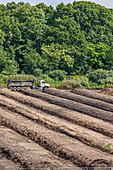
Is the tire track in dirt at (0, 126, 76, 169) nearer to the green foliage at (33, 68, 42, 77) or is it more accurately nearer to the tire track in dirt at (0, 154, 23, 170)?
the tire track in dirt at (0, 154, 23, 170)

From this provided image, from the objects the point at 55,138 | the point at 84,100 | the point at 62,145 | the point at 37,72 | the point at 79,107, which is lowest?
the point at 62,145

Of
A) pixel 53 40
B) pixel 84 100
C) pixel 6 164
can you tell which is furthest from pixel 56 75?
pixel 6 164

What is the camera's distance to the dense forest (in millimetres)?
54938

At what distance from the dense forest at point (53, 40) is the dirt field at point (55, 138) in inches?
1065

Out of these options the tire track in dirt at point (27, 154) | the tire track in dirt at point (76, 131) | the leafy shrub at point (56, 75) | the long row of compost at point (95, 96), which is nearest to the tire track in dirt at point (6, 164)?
the tire track in dirt at point (27, 154)

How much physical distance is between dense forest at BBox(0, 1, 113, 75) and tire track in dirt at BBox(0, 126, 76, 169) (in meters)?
35.3

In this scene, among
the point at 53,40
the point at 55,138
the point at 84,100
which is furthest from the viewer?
the point at 53,40

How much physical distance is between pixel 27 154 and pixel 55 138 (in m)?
3.51

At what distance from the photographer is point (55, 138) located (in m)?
17.2

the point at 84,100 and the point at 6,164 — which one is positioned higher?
the point at 84,100

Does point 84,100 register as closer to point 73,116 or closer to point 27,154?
point 73,116

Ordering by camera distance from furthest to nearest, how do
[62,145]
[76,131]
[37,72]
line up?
[37,72]
[76,131]
[62,145]

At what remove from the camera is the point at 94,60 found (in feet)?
196

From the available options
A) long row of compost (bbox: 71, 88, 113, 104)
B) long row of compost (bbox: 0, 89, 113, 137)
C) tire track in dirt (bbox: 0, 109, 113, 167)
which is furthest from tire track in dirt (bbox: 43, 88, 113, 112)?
tire track in dirt (bbox: 0, 109, 113, 167)
